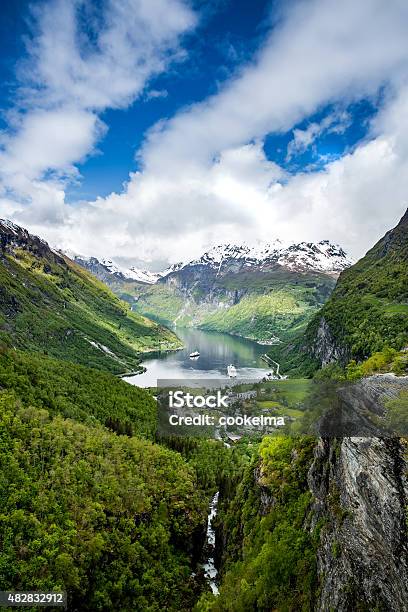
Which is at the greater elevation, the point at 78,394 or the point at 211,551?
the point at 78,394

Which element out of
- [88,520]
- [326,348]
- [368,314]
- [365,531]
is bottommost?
[88,520]

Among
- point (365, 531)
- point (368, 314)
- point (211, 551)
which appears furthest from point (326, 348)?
point (365, 531)

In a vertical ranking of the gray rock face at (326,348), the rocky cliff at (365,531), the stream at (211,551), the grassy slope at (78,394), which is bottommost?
the stream at (211,551)

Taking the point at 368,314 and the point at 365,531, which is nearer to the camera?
the point at 365,531

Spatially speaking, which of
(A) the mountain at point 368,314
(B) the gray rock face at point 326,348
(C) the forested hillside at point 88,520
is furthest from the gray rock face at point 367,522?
(B) the gray rock face at point 326,348

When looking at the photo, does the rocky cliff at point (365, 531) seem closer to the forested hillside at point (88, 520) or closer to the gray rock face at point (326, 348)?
the forested hillside at point (88, 520)

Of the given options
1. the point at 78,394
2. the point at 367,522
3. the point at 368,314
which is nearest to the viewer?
the point at 367,522

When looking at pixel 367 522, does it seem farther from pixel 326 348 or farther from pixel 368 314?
pixel 326 348
